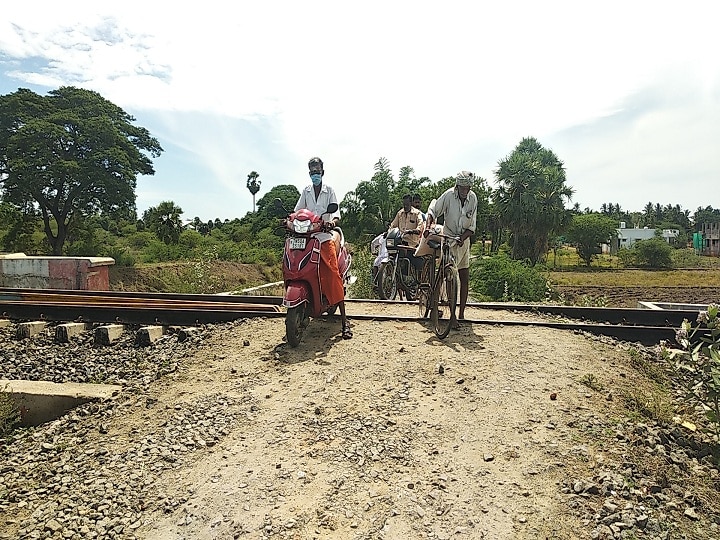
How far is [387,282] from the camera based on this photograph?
32.2ft

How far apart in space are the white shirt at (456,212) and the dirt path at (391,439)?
1.27 m

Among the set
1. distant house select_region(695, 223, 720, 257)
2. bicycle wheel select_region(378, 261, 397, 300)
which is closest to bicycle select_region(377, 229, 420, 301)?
bicycle wheel select_region(378, 261, 397, 300)

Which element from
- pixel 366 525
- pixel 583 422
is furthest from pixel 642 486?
pixel 366 525

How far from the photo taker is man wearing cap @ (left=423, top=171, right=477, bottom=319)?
6223 mm

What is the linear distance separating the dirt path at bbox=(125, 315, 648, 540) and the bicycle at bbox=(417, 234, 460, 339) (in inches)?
13.2

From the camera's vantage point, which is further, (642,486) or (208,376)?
(208,376)

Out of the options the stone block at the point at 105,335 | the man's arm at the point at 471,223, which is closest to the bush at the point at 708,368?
the man's arm at the point at 471,223

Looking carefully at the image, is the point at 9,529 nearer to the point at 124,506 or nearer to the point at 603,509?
the point at 124,506

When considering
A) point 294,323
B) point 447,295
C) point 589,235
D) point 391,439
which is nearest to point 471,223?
point 447,295

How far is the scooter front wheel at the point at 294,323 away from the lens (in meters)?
5.51

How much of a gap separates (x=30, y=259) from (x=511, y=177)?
26.9 m

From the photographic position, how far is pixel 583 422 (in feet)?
12.8

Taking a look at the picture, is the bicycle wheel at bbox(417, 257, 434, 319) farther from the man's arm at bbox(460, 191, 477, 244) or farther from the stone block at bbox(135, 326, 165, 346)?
the stone block at bbox(135, 326, 165, 346)

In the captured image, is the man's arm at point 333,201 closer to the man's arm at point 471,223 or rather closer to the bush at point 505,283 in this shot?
the man's arm at point 471,223
